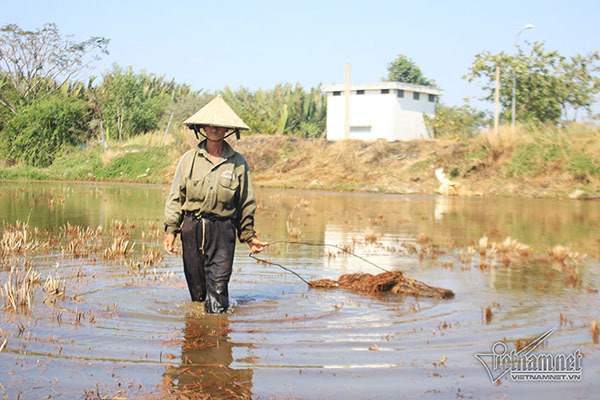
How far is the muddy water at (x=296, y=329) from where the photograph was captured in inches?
179

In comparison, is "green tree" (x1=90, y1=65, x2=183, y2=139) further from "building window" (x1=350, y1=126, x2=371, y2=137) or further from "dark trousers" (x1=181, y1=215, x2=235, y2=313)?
"dark trousers" (x1=181, y1=215, x2=235, y2=313)

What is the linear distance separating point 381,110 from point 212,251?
41.0 meters

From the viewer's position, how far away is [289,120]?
1962 inches

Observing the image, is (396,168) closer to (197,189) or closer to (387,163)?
(387,163)

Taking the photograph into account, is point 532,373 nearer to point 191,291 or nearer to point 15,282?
point 191,291

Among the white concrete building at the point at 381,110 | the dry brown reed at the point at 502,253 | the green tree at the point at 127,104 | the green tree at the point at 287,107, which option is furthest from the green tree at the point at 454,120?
the dry brown reed at the point at 502,253

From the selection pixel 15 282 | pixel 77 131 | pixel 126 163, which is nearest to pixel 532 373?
pixel 15 282

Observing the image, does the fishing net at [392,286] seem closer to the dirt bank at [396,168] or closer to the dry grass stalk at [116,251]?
the dry grass stalk at [116,251]

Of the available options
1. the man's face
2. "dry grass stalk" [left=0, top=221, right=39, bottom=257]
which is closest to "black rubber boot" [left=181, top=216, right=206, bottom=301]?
the man's face

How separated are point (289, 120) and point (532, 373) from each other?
1794 inches

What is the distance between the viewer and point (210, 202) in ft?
21.2

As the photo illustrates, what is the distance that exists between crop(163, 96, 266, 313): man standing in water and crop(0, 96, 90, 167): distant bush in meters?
38.6

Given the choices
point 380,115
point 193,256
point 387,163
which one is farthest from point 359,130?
point 193,256

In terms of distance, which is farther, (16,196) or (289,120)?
(289,120)
